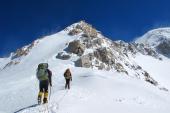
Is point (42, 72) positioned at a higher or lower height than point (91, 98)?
higher

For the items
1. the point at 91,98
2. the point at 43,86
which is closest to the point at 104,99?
the point at 91,98

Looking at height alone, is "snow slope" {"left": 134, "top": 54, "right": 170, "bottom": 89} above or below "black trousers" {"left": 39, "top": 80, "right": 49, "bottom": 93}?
above

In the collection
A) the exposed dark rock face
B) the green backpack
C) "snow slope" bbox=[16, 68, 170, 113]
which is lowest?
"snow slope" bbox=[16, 68, 170, 113]

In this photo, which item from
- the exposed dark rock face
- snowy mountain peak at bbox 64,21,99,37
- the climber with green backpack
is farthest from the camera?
snowy mountain peak at bbox 64,21,99,37

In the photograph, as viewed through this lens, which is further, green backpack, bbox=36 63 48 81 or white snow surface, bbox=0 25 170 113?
green backpack, bbox=36 63 48 81

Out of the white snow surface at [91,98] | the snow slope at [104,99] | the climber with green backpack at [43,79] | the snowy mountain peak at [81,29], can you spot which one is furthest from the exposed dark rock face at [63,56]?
the climber with green backpack at [43,79]

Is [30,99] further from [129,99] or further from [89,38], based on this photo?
[89,38]

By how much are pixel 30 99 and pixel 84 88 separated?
154 inches

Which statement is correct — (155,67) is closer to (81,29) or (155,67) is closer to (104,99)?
(81,29)

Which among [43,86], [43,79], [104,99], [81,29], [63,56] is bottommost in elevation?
[104,99]

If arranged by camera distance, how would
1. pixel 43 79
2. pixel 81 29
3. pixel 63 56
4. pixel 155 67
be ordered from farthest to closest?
pixel 155 67, pixel 81 29, pixel 63 56, pixel 43 79

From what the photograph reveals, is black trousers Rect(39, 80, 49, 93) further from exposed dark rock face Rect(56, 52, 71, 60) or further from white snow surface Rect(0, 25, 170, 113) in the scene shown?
exposed dark rock face Rect(56, 52, 71, 60)

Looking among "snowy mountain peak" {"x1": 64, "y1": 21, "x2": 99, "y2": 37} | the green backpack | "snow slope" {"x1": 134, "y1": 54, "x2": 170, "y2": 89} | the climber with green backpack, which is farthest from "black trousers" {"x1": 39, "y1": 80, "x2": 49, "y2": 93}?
"snow slope" {"x1": 134, "y1": 54, "x2": 170, "y2": 89}

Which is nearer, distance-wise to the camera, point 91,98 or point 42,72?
point 42,72
